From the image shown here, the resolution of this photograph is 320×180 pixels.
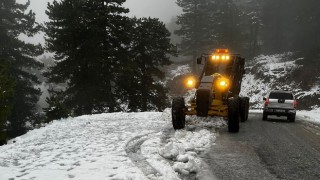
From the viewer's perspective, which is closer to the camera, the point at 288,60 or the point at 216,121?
the point at 216,121

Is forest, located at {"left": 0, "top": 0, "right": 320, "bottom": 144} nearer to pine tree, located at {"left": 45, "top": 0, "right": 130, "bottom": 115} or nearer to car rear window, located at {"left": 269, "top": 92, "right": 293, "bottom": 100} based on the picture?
pine tree, located at {"left": 45, "top": 0, "right": 130, "bottom": 115}

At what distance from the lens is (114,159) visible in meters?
7.78

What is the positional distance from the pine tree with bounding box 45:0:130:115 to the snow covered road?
50.0 feet

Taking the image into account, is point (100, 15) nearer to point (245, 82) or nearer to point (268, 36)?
point (245, 82)

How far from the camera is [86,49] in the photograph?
2717cm

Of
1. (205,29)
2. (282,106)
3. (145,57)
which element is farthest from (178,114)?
(205,29)

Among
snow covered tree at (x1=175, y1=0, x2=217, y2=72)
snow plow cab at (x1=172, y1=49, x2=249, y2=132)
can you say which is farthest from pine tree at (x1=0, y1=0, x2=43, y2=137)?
snow covered tree at (x1=175, y1=0, x2=217, y2=72)

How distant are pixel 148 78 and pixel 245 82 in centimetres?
2060

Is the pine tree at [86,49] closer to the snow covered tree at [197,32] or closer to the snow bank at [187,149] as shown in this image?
the snow bank at [187,149]

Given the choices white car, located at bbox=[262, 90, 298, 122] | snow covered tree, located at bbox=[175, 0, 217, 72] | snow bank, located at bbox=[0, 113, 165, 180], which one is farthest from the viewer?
snow covered tree, located at bbox=[175, 0, 217, 72]

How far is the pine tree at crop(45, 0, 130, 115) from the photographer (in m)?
26.7

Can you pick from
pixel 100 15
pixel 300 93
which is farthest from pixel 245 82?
pixel 100 15

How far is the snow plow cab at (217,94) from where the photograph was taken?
1268cm

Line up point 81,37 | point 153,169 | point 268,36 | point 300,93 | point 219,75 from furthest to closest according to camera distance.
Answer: point 268,36, point 300,93, point 81,37, point 219,75, point 153,169
